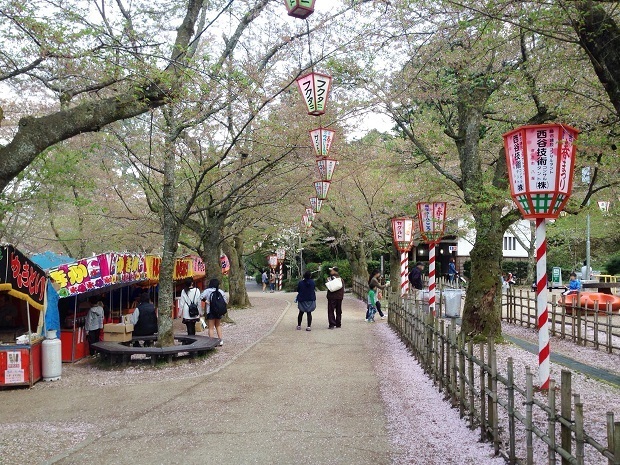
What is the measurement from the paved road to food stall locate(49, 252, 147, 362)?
2315 mm

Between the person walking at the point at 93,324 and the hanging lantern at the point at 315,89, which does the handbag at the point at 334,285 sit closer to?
the person walking at the point at 93,324

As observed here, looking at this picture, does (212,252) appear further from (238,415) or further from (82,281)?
(238,415)

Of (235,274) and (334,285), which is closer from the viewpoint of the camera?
(334,285)

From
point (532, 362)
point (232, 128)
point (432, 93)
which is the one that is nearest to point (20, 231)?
point (232, 128)

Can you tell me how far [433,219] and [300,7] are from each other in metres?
8.80

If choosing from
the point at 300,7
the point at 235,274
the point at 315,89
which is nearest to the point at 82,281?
the point at 315,89

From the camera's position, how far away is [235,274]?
84.8ft

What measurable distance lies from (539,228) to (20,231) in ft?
72.5

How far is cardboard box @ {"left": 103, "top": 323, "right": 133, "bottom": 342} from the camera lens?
474 inches

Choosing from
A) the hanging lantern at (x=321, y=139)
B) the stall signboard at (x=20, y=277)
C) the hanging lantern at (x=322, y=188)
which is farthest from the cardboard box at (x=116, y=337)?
the hanging lantern at (x=322, y=188)

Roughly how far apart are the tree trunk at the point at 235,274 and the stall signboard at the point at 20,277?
15267mm

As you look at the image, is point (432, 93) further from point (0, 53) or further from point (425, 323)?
Answer: point (0, 53)

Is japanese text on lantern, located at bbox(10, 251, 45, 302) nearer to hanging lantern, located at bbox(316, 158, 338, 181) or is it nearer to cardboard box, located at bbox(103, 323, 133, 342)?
cardboard box, located at bbox(103, 323, 133, 342)

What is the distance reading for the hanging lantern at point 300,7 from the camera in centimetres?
695
